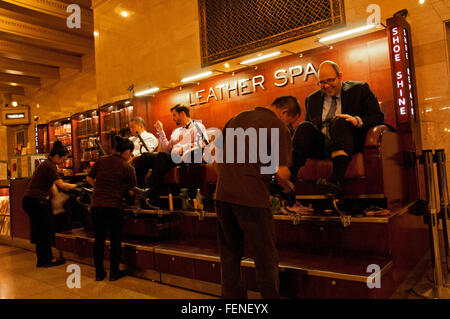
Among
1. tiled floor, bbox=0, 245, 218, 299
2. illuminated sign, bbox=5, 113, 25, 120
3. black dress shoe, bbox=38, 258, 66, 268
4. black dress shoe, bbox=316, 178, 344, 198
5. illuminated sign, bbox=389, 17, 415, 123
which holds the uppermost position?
illuminated sign, bbox=5, 113, 25, 120

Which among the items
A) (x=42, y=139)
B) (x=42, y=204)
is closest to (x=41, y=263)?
(x=42, y=204)

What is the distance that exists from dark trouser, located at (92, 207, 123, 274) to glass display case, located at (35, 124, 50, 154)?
20.1 feet

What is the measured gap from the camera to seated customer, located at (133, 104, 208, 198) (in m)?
4.37

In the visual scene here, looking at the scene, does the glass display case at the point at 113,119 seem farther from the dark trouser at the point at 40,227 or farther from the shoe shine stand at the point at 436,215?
the shoe shine stand at the point at 436,215

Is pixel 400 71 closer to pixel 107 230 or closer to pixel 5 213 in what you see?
pixel 107 230

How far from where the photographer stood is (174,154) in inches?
177

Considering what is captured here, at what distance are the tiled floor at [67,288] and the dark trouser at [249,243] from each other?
0.95 m

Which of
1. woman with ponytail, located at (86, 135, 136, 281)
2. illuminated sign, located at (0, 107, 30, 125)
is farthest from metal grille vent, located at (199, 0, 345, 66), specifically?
illuminated sign, located at (0, 107, 30, 125)

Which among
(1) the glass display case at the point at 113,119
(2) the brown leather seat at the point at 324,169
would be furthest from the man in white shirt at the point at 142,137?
(2) the brown leather seat at the point at 324,169

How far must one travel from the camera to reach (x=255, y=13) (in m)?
5.05

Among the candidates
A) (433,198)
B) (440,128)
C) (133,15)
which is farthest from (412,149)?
(133,15)

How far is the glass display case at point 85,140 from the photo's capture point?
744 cm

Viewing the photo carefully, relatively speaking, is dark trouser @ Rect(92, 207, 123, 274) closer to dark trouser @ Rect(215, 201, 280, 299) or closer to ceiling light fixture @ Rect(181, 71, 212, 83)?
dark trouser @ Rect(215, 201, 280, 299)

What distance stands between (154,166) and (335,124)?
8.12ft
